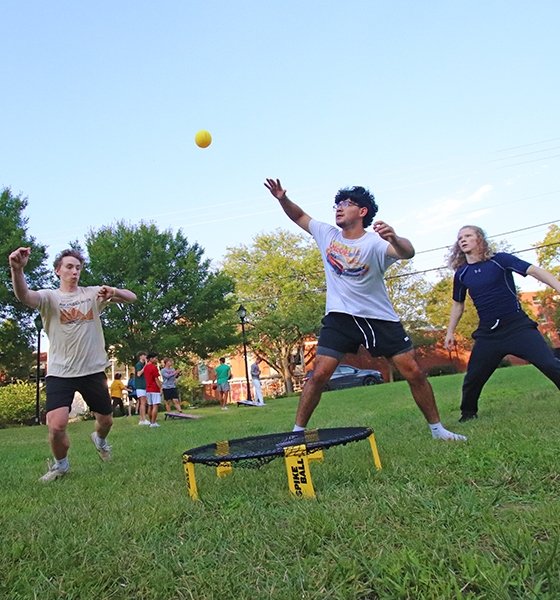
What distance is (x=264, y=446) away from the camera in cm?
385

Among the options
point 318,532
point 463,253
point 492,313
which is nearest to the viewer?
point 318,532

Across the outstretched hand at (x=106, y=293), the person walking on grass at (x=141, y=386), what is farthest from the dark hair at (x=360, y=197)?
the person walking on grass at (x=141, y=386)

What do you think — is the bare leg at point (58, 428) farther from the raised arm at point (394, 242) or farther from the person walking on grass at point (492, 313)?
the person walking on grass at point (492, 313)

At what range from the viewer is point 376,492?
283 cm

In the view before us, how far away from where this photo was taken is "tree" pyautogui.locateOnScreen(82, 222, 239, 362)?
27.5m

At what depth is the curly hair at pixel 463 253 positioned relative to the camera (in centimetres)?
573

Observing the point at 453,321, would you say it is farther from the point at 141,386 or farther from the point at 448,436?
the point at 141,386

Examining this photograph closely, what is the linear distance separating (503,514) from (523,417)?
326cm

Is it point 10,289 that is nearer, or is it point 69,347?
point 69,347

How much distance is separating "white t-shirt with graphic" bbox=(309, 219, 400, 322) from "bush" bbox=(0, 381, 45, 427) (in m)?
21.2

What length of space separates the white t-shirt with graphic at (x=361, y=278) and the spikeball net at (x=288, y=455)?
1.02 metres

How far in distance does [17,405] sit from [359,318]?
21.6m

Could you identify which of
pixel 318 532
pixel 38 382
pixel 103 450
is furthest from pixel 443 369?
pixel 318 532

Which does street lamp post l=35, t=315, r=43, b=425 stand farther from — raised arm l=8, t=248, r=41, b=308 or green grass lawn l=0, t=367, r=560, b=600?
green grass lawn l=0, t=367, r=560, b=600
